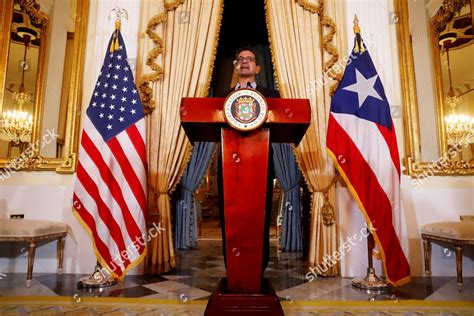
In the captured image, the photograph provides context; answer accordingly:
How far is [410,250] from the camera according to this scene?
125 inches

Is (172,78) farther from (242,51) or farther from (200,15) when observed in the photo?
(242,51)

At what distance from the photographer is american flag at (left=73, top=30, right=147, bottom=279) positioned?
103 inches

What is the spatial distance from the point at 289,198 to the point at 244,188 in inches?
137

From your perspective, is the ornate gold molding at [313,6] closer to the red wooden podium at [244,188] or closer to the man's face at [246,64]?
the man's face at [246,64]

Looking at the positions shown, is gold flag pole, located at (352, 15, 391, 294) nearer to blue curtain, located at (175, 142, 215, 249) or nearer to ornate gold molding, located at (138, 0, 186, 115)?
ornate gold molding, located at (138, 0, 186, 115)

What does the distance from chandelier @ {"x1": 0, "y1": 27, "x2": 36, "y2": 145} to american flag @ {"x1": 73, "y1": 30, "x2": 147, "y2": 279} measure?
1.08 metres

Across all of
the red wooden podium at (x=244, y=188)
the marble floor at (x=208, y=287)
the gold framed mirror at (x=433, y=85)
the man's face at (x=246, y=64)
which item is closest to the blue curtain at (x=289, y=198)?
the marble floor at (x=208, y=287)

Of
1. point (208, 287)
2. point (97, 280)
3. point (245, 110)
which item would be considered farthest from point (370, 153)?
point (97, 280)

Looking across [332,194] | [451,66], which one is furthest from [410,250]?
[451,66]

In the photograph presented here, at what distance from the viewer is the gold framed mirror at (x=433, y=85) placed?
3295 mm

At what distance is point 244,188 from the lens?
1509mm

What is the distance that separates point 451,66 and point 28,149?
4657 millimetres

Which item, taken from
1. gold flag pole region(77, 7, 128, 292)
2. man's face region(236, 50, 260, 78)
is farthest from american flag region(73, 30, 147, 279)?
man's face region(236, 50, 260, 78)

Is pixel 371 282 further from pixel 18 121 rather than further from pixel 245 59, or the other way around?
pixel 18 121
